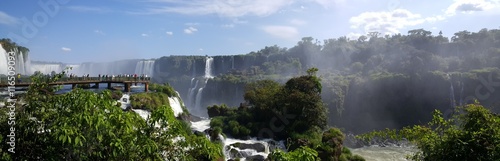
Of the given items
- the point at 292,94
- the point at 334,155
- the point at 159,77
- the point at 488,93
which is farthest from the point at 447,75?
the point at 159,77

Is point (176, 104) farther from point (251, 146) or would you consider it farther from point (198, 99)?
point (198, 99)

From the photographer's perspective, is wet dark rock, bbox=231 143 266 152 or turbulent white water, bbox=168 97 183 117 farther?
turbulent white water, bbox=168 97 183 117

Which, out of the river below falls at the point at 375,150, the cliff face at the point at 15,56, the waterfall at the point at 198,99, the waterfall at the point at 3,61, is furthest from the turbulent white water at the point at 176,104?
the waterfall at the point at 198,99

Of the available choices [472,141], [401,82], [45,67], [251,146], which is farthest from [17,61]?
[401,82]

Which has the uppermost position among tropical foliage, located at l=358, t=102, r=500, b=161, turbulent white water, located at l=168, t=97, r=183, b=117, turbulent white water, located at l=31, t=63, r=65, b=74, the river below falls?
turbulent white water, located at l=31, t=63, r=65, b=74

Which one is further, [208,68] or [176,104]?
[208,68]

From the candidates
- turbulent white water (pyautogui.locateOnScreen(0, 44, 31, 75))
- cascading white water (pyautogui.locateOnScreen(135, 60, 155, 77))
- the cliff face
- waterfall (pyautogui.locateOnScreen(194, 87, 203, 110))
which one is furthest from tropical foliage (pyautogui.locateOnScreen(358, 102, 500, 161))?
cascading white water (pyautogui.locateOnScreen(135, 60, 155, 77))

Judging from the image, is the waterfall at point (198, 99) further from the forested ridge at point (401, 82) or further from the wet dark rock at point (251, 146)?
the wet dark rock at point (251, 146)

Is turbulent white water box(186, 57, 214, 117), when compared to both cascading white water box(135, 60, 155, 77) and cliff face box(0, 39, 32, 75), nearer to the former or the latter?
cascading white water box(135, 60, 155, 77)

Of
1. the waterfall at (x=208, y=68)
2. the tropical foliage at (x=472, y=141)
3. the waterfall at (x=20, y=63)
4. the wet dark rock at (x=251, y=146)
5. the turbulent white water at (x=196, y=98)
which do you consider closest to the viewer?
the tropical foliage at (x=472, y=141)

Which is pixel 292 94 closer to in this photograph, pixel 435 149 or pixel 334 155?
pixel 334 155

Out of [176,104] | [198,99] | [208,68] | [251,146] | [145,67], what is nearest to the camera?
[251,146]

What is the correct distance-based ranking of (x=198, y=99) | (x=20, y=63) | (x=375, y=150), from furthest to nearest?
(x=198, y=99) → (x=20, y=63) → (x=375, y=150)

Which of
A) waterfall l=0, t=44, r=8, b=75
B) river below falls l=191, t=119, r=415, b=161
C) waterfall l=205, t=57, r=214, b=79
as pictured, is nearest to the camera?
river below falls l=191, t=119, r=415, b=161
